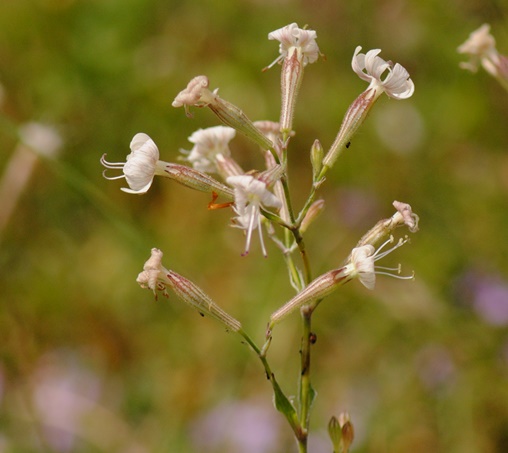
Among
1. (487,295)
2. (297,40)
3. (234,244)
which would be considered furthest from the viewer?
(234,244)

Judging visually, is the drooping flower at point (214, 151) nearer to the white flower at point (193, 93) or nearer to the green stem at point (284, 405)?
the white flower at point (193, 93)

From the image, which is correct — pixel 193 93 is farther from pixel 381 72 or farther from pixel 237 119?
pixel 381 72

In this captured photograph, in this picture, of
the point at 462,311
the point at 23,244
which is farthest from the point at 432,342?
the point at 23,244

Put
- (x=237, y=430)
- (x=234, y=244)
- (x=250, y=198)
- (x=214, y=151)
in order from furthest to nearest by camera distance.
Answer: (x=234, y=244)
(x=237, y=430)
(x=214, y=151)
(x=250, y=198)

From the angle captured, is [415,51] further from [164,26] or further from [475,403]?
[475,403]

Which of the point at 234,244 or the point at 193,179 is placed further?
the point at 234,244

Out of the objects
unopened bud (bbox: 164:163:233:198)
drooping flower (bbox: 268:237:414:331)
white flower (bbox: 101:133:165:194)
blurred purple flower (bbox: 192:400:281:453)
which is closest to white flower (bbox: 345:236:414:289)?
drooping flower (bbox: 268:237:414:331)

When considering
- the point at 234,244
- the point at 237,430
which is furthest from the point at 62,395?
the point at 234,244
